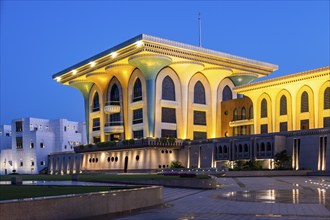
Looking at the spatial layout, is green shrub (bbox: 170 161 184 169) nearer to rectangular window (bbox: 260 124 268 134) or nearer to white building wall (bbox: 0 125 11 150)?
rectangular window (bbox: 260 124 268 134)

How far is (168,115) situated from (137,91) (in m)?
6.11

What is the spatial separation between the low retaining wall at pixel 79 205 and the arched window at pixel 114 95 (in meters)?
58.4

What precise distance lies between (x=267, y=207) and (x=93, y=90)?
66.7 metres

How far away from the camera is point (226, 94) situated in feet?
247

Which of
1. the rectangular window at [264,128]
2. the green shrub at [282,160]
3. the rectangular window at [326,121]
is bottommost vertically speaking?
the green shrub at [282,160]

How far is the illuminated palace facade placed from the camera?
57.1 meters

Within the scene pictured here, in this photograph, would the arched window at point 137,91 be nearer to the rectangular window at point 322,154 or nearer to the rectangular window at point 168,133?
the rectangular window at point 168,133

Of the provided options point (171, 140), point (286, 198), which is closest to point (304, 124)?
point (171, 140)

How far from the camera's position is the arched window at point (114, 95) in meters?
73.6

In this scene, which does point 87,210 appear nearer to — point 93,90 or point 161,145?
point 161,145

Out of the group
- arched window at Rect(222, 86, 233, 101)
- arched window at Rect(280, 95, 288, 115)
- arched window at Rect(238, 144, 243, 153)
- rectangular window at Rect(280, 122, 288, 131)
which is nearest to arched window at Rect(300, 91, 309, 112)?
arched window at Rect(280, 95, 288, 115)

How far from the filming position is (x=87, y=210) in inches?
481

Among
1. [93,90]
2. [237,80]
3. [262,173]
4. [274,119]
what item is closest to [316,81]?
[274,119]

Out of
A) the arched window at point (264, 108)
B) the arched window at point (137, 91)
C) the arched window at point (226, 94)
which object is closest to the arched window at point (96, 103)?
the arched window at point (137, 91)
